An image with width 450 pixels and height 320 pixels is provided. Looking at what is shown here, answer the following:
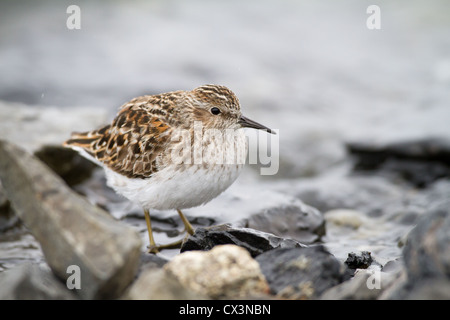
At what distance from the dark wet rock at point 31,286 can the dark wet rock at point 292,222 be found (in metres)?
3.37

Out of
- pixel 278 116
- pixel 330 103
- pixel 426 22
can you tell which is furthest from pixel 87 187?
pixel 426 22

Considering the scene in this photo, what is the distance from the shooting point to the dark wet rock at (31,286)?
15.7 ft

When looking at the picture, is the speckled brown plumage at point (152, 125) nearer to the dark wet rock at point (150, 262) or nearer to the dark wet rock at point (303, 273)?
the dark wet rock at point (150, 262)

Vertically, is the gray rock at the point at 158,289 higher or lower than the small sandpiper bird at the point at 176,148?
lower

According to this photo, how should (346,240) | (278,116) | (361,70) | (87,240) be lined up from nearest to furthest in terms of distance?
1. (87,240)
2. (346,240)
3. (278,116)
4. (361,70)

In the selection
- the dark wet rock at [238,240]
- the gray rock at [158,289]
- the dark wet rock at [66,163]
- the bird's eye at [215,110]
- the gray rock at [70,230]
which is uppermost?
the bird's eye at [215,110]

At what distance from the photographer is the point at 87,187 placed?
1001 centimetres

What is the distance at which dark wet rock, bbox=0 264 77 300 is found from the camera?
4.77 m

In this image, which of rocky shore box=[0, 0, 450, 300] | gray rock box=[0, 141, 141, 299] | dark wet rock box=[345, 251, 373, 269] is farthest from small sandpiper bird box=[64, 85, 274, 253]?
dark wet rock box=[345, 251, 373, 269]

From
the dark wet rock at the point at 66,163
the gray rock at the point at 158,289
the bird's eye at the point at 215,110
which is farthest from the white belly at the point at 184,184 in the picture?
the dark wet rock at the point at 66,163

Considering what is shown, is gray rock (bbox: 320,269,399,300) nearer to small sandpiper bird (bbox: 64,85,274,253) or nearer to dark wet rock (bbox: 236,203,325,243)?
small sandpiper bird (bbox: 64,85,274,253)

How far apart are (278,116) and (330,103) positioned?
6.71 ft

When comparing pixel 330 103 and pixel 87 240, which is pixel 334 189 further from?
pixel 87 240

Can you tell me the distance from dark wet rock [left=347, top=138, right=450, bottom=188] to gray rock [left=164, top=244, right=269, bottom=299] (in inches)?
279
